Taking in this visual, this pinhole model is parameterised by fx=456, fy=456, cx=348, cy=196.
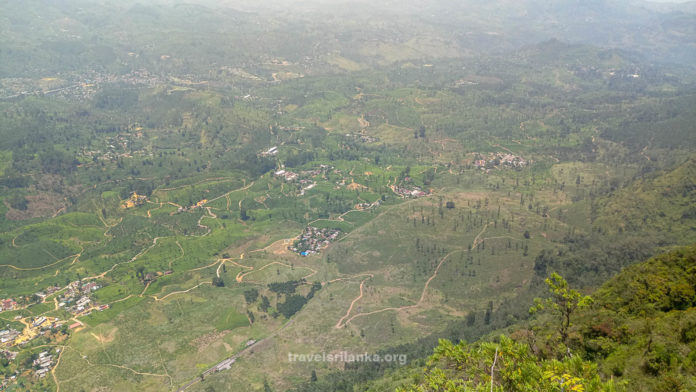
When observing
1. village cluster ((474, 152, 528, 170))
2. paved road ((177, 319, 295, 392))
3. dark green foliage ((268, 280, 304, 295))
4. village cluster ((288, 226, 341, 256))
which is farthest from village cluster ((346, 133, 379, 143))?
paved road ((177, 319, 295, 392))

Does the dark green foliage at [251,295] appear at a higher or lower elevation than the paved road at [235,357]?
higher

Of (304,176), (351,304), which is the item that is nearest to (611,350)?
(351,304)

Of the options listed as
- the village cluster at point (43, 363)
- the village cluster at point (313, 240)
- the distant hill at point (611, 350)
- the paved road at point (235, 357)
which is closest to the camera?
the distant hill at point (611, 350)

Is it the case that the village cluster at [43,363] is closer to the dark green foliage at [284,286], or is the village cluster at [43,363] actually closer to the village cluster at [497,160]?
the dark green foliage at [284,286]

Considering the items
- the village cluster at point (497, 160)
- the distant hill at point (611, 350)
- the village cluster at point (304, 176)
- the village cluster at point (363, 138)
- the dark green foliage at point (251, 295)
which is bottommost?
the dark green foliage at point (251, 295)

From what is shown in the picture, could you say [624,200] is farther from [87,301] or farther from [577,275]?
[87,301]

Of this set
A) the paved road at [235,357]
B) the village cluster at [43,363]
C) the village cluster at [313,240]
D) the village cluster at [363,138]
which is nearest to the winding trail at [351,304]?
the paved road at [235,357]
